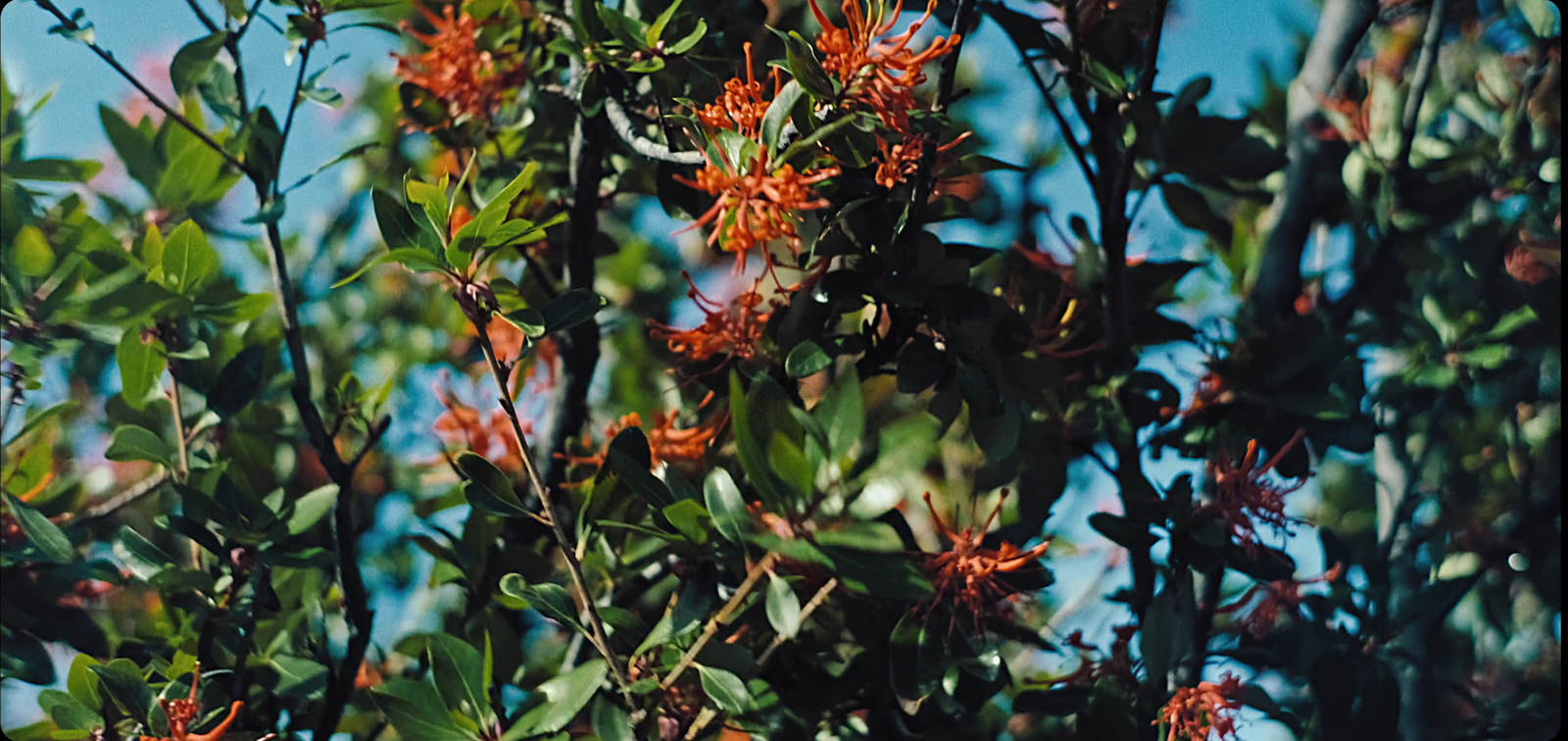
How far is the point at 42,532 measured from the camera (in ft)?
3.00

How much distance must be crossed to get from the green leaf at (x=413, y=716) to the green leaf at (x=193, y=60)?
21.3 inches

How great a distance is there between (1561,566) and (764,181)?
52.0 inches

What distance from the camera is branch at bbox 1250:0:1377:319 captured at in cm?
121

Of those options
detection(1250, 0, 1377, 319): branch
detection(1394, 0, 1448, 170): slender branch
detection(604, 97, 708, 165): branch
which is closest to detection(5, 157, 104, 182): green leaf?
detection(604, 97, 708, 165): branch

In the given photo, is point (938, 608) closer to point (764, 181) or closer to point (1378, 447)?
point (764, 181)

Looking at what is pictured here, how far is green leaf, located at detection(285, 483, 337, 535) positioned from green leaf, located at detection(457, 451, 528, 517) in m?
0.20

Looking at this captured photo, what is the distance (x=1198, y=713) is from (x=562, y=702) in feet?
1.65

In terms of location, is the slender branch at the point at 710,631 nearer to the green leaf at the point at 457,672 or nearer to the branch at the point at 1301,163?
the green leaf at the point at 457,672

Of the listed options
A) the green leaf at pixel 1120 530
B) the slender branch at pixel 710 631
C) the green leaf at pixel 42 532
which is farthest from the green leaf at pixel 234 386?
the green leaf at pixel 1120 530

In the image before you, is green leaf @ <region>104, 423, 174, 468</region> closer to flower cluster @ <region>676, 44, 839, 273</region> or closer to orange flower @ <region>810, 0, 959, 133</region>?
flower cluster @ <region>676, 44, 839, 273</region>

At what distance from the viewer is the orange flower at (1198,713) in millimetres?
893

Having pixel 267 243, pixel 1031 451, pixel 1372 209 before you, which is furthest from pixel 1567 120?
pixel 267 243

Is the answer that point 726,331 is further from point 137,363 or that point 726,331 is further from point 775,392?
point 137,363

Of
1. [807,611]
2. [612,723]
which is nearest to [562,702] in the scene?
[612,723]
